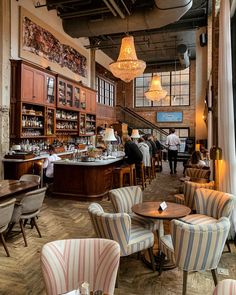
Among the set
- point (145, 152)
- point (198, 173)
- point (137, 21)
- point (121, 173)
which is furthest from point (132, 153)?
point (137, 21)

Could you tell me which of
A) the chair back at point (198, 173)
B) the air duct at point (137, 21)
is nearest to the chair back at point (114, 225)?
the chair back at point (198, 173)

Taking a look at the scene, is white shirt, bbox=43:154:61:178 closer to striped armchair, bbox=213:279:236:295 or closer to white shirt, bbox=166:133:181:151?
white shirt, bbox=166:133:181:151

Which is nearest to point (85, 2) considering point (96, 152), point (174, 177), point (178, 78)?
point (96, 152)

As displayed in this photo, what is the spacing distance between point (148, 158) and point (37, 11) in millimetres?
5532

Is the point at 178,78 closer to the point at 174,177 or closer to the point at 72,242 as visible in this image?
the point at 174,177

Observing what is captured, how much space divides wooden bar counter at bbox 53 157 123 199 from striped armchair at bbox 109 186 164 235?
2.24 m

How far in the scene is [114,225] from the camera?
266 centimetres

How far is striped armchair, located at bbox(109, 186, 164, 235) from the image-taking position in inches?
134

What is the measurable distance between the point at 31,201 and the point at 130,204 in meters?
1.42

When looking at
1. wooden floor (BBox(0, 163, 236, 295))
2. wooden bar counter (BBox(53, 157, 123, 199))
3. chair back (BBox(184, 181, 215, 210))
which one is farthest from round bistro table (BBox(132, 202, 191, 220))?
wooden bar counter (BBox(53, 157, 123, 199))

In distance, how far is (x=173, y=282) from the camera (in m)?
2.86

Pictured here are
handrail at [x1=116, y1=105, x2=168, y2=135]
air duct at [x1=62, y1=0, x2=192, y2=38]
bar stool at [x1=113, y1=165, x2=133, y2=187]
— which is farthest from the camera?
handrail at [x1=116, y1=105, x2=168, y2=135]

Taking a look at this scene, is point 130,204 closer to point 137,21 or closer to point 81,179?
point 81,179

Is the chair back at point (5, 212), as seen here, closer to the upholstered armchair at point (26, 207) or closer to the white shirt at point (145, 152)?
the upholstered armchair at point (26, 207)
